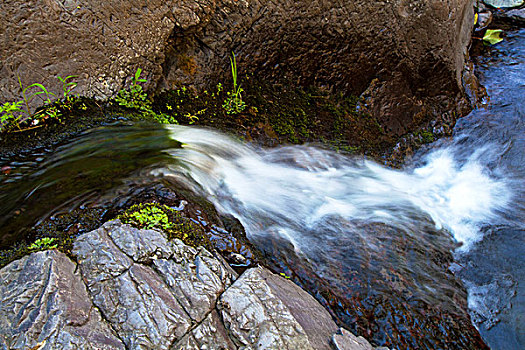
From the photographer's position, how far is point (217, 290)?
2477 millimetres

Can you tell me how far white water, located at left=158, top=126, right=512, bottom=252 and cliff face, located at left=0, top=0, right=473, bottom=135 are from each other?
3.06 ft

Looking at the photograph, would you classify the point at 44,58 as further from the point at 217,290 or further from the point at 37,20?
the point at 217,290

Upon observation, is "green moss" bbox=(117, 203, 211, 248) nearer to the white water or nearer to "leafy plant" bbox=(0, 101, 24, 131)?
the white water

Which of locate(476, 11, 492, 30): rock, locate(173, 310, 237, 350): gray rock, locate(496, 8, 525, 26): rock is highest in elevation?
locate(496, 8, 525, 26): rock

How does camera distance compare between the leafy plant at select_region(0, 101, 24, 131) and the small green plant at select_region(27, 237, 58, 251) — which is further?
the leafy plant at select_region(0, 101, 24, 131)

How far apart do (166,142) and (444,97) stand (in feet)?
14.3

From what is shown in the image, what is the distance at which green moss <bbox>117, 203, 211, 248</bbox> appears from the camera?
2.73 m

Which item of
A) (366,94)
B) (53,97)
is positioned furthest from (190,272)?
(366,94)

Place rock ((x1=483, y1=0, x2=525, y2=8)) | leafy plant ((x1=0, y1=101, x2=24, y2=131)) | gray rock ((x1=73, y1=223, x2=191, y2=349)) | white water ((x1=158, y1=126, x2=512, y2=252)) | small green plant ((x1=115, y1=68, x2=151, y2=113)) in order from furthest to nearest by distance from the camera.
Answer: rock ((x1=483, y1=0, x2=525, y2=8)), small green plant ((x1=115, y1=68, x2=151, y2=113)), leafy plant ((x1=0, y1=101, x2=24, y2=131)), white water ((x1=158, y1=126, x2=512, y2=252)), gray rock ((x1=73, y1=223, x2=191, y2=349))

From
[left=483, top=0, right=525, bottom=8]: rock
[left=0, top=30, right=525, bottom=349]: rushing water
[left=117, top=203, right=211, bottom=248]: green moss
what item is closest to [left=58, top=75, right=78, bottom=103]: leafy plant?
[left=0, top=30, right=525, bottom=349]: rushing water

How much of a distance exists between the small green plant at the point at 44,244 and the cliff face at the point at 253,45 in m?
2.12

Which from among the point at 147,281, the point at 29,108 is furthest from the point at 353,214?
the point at 29,108

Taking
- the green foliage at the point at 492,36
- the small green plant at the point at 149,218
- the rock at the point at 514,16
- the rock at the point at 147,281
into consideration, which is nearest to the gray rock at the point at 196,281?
the rock at the point at 147,281

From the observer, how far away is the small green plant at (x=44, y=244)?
2.53m
